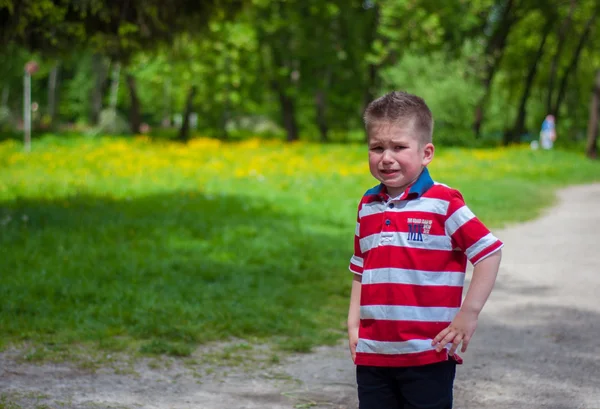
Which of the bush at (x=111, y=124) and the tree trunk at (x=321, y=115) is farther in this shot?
the tree trunk at (x=321, y=115)

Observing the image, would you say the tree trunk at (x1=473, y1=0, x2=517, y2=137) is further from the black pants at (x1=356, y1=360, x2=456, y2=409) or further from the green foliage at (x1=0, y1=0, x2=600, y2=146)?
the black pants at (x1=356, y1=360, x2=456, y2=409)

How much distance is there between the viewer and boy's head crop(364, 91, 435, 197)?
2830mm

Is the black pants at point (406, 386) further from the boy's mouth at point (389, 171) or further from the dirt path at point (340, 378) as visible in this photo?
the dirt path at point (340, 378)

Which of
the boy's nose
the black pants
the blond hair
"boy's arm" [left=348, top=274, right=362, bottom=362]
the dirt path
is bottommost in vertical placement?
the dirt path

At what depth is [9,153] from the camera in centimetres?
2128

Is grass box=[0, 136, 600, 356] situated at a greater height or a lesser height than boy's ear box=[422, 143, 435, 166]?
lesser

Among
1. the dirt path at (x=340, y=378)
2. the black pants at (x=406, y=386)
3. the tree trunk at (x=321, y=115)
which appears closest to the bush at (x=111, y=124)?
the tree trunk at (x=321, y=115)

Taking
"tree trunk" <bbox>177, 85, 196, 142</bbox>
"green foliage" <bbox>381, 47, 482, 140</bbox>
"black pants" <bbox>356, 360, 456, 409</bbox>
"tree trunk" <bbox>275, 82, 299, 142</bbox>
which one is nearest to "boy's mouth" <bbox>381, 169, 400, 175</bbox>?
"black pants" <bbox>356, 360, 456, 409</bbox>

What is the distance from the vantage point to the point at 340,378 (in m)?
4.81

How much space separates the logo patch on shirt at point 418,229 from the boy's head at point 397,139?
15cm

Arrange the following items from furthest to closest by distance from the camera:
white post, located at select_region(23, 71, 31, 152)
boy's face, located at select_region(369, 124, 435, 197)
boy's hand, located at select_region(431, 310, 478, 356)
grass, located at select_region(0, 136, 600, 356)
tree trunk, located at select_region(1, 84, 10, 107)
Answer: tree trunk, located at select_region(1, 84, 10, 107), white post, located at select_region(23, 71, 31, 152), grass, located at select_region(0, 136, 600, 356), boy's face, located at select_region(369, 124, 435, 197), boy's hand, located at select_region(431, 310, 478, 356)

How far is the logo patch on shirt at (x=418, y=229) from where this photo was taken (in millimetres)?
2775

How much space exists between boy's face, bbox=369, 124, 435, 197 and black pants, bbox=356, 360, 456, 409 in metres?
0.62

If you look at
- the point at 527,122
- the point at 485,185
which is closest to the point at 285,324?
the point at 485,185
